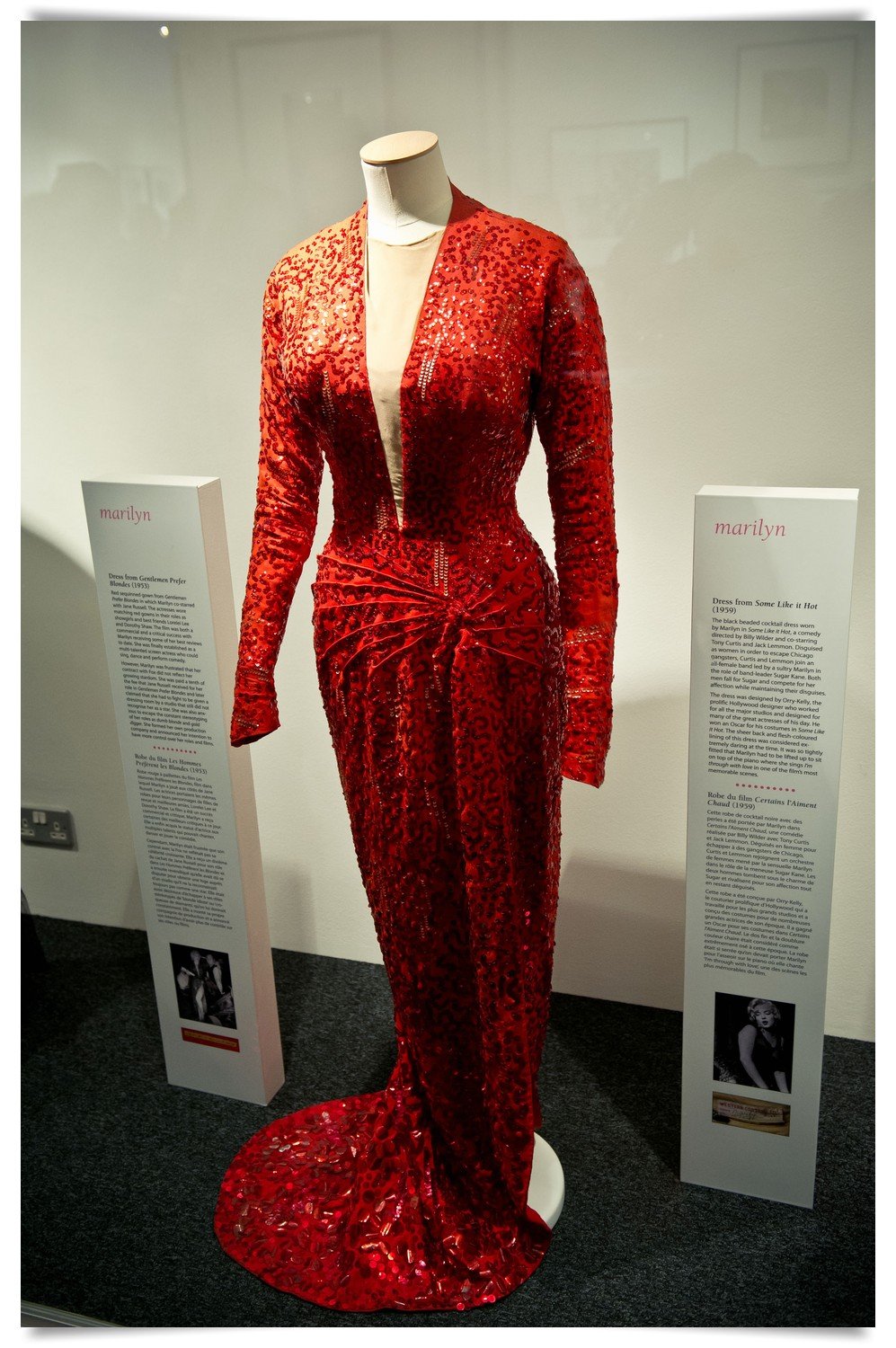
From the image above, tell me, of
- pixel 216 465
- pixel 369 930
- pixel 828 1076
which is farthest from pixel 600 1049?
pixel 216 465

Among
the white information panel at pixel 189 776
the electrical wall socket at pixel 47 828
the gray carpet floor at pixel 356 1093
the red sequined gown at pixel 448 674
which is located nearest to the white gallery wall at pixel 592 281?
the gray carpet floor at pixel 356 1093

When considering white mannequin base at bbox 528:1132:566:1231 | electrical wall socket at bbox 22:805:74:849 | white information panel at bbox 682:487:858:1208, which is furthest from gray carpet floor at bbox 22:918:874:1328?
electrical wall socket at bbox 22:805:74:849

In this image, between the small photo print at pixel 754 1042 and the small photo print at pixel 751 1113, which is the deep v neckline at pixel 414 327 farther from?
the small photo print at pixel 751 1113

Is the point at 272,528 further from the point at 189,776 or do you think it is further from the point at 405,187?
the point at 189,776

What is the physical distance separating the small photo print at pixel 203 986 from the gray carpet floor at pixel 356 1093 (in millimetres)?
233

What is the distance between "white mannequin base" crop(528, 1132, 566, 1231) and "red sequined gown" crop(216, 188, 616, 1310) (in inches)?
3.3

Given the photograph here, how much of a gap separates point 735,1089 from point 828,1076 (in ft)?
1.84

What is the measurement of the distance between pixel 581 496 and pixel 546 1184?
1.56 metres

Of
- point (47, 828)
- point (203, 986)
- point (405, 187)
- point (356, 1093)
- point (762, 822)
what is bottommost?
point (356, 1093)

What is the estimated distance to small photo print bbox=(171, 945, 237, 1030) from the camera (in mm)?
3090

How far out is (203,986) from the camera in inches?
123

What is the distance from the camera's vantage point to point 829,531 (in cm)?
226

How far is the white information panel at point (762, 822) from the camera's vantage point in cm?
230

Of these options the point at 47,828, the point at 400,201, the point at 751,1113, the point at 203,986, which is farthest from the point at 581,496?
the point at 47,828
